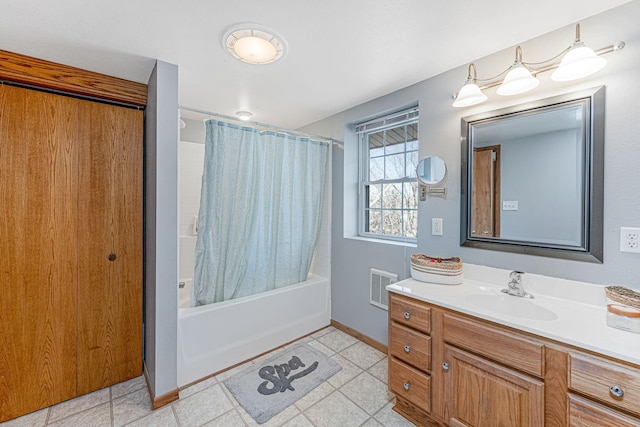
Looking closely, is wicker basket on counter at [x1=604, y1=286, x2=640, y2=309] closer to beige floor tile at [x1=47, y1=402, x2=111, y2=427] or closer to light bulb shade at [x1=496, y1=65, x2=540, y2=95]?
light bulb shade at [x1=496, y1=65, x2=540, y2=95]

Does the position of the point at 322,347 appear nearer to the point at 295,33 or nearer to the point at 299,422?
the point at 299,422

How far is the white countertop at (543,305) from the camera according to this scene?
3.41ft

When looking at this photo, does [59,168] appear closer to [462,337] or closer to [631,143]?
[462,337]

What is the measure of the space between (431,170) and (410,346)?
124 centimetres

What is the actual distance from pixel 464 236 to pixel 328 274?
4.85ft

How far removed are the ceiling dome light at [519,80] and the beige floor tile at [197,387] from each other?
274 centimetres

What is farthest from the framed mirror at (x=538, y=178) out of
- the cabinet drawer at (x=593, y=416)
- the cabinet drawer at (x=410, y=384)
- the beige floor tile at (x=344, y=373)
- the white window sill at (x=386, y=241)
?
the beige floor tile at (x=344, y=373)

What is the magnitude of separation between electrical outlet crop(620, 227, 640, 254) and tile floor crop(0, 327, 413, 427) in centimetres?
148

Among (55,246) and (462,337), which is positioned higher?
(55,246)

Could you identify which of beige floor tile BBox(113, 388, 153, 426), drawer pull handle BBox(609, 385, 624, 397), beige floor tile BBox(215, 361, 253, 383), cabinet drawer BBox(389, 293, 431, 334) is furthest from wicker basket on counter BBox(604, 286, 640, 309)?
beige floor tile BBox(113, 388, 153, 426)

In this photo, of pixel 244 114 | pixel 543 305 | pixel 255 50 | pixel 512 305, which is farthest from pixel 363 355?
pixel 244 114

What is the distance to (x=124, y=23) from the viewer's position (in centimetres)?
139

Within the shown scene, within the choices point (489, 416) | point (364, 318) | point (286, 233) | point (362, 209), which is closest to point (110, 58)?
point (286, 233)

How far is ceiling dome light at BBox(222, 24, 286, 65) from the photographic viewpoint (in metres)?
1.46
